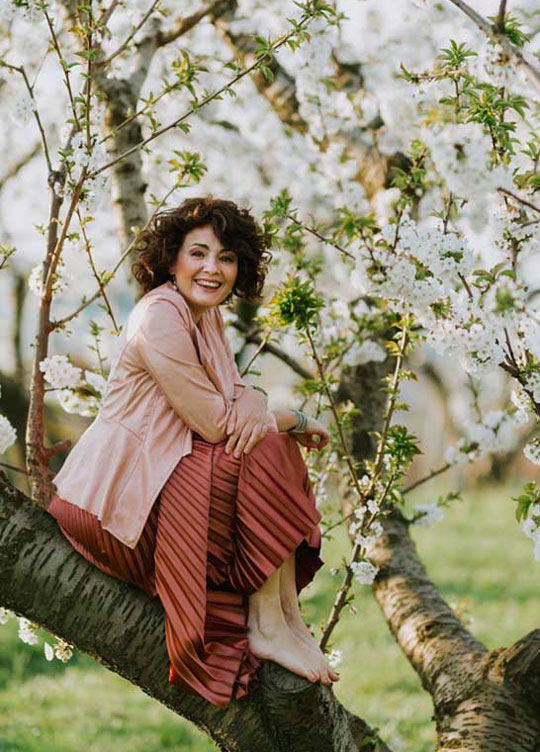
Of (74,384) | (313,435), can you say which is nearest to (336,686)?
(74,384)

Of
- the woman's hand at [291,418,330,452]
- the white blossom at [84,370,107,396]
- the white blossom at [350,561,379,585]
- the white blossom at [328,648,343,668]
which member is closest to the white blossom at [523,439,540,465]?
the woman's hand at [291,418,330,452]

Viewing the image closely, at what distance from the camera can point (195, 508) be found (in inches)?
89.8

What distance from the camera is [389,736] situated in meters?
4.68

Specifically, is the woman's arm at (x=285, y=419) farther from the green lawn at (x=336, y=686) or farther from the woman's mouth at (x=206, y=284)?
the green lawn at (x=336, y=686)

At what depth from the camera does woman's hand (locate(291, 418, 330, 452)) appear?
263 cm

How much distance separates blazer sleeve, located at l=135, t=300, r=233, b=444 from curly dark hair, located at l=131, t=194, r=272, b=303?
38cm

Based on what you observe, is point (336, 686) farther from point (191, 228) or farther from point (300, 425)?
point (191, 228)

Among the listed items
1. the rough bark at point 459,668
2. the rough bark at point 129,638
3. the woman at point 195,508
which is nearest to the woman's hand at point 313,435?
the woman at point 195,508

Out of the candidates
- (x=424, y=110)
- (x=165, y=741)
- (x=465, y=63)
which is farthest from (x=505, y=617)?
(x=465, y=63)

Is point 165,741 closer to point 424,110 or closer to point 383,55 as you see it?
point 424,110

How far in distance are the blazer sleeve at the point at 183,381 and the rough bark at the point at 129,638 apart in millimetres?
426

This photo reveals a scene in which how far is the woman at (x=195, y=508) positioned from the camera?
226 cm

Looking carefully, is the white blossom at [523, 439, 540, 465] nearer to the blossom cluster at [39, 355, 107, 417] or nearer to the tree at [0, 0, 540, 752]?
the tree at [0, 0, 540, 752]

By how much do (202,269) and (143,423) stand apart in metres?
0.48
